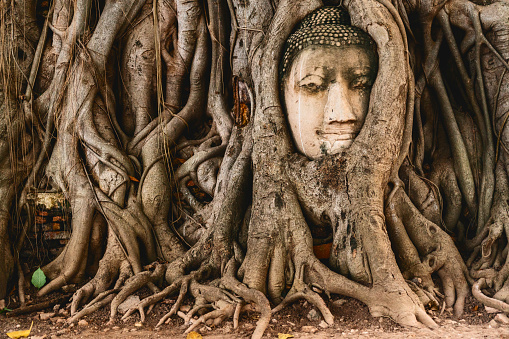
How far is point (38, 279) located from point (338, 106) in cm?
259

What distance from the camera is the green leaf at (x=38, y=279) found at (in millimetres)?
3373

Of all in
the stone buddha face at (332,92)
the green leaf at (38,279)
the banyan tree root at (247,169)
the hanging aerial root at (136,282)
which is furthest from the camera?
the green leaf at (38,279)

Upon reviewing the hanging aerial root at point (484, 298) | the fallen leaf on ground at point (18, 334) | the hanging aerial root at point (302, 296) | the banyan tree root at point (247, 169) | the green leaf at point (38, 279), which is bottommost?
the hanging aerial root at point (484, 298)

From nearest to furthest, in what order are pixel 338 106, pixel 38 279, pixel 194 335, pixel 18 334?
pixel 194 335, pixel 18 334, pixel 338 106, pixel 38 279

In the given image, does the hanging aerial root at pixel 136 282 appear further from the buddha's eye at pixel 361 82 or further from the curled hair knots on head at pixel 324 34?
the buddha's eye at pixel 361 82

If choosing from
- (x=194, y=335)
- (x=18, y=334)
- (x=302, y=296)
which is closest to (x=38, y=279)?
(x=18, y=334)

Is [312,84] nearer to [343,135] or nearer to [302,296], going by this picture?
[343,135]

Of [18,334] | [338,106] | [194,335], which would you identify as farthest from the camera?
[338,106]

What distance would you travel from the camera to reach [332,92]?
3055 mm

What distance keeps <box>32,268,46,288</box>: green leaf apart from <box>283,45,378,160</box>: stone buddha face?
2246 millimetres

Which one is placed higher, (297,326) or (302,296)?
(302,296)

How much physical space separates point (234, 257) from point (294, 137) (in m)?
0.97

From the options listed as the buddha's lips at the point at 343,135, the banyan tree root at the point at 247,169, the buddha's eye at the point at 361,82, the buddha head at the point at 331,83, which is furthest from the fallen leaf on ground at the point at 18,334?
the buddha's eye at the point at 361,82

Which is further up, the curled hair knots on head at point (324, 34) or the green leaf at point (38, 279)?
the curled hair knots on head at point (324, 34)
